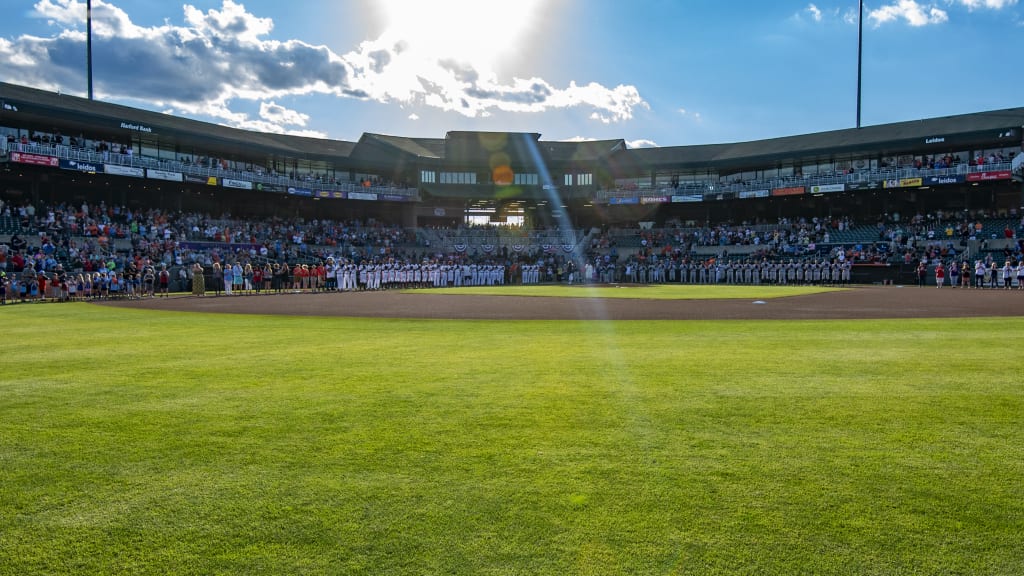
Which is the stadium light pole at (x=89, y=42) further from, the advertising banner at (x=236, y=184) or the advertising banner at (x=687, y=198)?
the advertising banner at (x=687, y=198)

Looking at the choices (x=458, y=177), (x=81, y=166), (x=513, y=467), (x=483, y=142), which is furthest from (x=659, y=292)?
(x=483, y=142)

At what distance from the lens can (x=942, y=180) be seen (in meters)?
49.8

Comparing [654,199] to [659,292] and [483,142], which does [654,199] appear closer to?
[483,142]

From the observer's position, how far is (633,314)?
18.4 m

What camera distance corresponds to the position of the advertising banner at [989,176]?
154 ft

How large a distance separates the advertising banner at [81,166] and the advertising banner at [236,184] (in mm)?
9205

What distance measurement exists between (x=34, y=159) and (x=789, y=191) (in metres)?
54.3

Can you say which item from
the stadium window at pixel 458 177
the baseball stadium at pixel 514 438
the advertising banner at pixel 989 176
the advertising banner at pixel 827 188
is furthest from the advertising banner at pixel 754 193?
the baseball stadium at pixel 514 438

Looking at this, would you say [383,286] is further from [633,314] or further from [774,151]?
[774,151]

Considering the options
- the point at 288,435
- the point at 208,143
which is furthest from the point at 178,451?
the point at 208,143

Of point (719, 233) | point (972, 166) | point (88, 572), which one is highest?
point (972, 166)

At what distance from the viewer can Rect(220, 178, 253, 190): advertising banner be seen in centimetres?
5050

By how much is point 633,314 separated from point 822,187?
43.7 m

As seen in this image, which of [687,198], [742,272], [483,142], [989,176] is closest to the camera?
[989,176]
